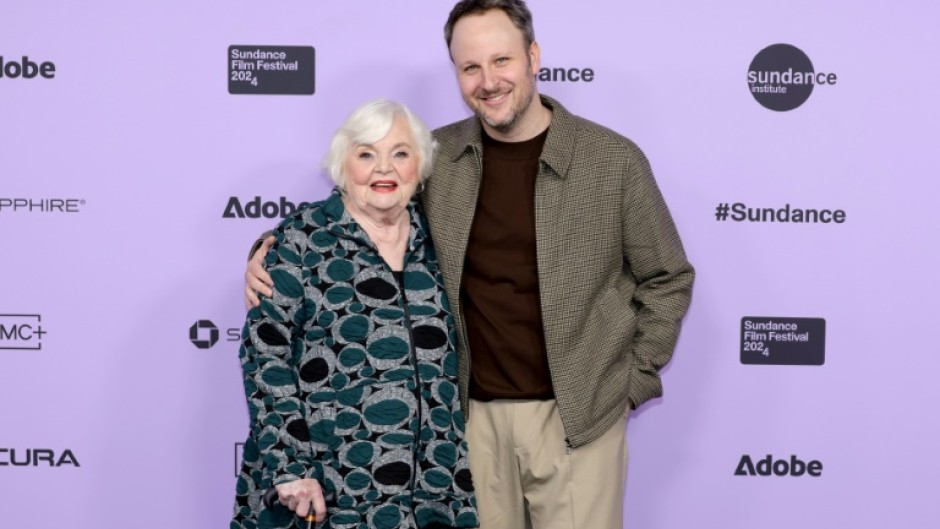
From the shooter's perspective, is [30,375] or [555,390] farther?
[30,375]

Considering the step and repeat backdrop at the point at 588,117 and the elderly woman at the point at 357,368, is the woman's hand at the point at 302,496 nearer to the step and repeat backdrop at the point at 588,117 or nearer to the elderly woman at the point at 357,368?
the elderly woman at the point at 357,368

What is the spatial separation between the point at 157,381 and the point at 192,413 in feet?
0.43

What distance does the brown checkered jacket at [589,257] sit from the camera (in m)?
2.10

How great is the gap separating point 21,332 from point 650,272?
5.54 ft

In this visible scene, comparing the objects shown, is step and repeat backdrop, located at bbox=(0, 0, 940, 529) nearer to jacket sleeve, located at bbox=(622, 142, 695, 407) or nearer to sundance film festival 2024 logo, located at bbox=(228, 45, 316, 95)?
sundance film festival 2024 logo, located at bbox=(228, 45, 316, 95)

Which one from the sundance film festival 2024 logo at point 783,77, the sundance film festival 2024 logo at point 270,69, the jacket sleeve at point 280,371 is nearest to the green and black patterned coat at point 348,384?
the jacket sleeve at point 280,371

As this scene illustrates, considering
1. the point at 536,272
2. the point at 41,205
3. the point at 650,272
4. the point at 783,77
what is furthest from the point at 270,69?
the point at 783,77

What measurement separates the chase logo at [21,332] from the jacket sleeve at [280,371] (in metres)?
0.95

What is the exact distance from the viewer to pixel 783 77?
2.52 metres

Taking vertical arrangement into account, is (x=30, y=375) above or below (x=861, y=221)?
below

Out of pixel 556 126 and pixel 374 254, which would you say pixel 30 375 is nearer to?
pixel 374 254

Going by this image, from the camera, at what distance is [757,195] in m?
2.55

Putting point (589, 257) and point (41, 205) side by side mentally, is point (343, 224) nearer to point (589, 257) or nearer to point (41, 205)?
point (589, 257)

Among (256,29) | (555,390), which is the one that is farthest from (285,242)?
(256,29)
